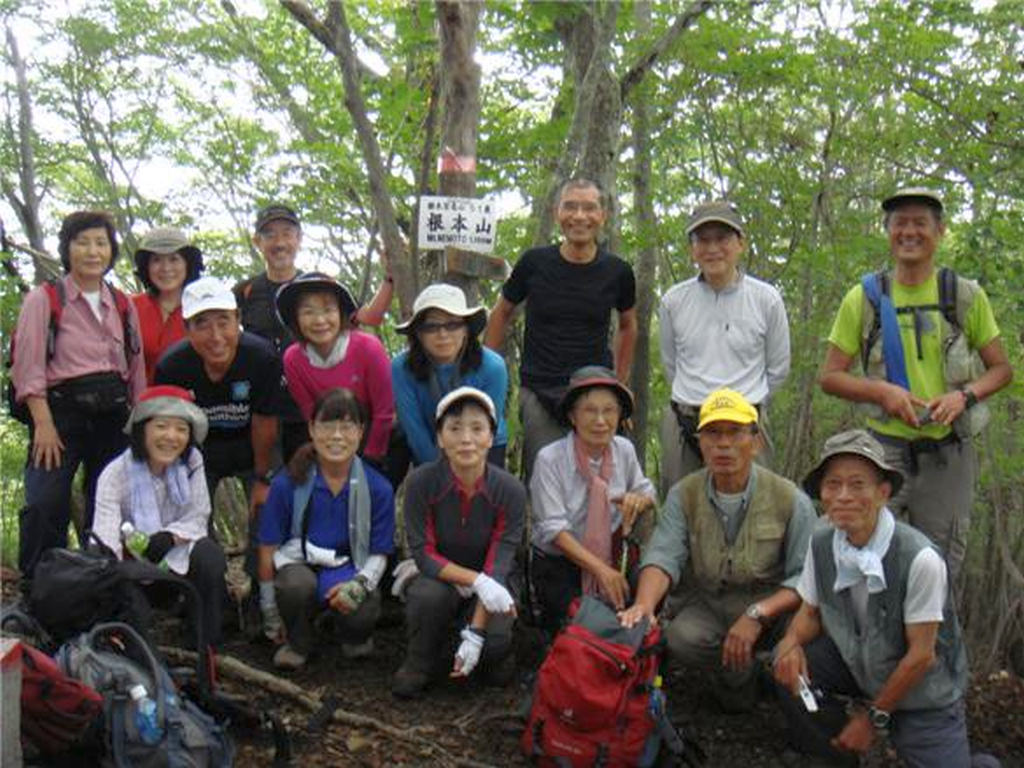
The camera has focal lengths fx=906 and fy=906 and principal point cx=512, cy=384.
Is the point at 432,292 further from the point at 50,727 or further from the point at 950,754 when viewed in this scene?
the point at 950,754

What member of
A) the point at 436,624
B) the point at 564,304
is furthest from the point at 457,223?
the point at 436,624

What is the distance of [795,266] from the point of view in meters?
7.42

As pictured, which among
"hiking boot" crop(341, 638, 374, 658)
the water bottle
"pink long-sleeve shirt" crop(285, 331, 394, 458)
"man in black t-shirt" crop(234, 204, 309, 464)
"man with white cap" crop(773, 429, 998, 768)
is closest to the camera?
the water bottle

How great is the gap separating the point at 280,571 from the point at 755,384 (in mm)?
2733

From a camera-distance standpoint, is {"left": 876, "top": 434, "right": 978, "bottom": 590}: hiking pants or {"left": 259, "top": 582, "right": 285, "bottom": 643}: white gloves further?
{"left": 259, "top": 582, "right": 285, "bottom": 643}: white gloves

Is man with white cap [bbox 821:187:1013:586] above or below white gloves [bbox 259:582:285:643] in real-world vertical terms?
above

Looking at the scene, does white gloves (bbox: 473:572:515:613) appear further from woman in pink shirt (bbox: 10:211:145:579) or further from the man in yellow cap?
woman in pink shirt (bbox: 10:211:145:579)

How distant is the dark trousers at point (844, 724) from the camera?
3.86 m

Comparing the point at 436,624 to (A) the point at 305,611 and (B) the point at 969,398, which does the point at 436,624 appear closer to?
(A) the point at 305,611

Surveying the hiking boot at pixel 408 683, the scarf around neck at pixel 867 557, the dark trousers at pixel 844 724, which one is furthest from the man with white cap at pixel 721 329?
the hiking boot at pixel 408 683

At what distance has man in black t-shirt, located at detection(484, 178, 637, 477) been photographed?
17.0 ft

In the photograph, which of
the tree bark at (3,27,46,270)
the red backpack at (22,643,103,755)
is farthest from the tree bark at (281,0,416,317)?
the tree bark at (3,27,46,270)

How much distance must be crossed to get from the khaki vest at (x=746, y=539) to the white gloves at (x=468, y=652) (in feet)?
3.85

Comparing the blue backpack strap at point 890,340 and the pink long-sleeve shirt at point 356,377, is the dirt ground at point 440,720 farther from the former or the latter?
the blue backpack strap at point 890,340
